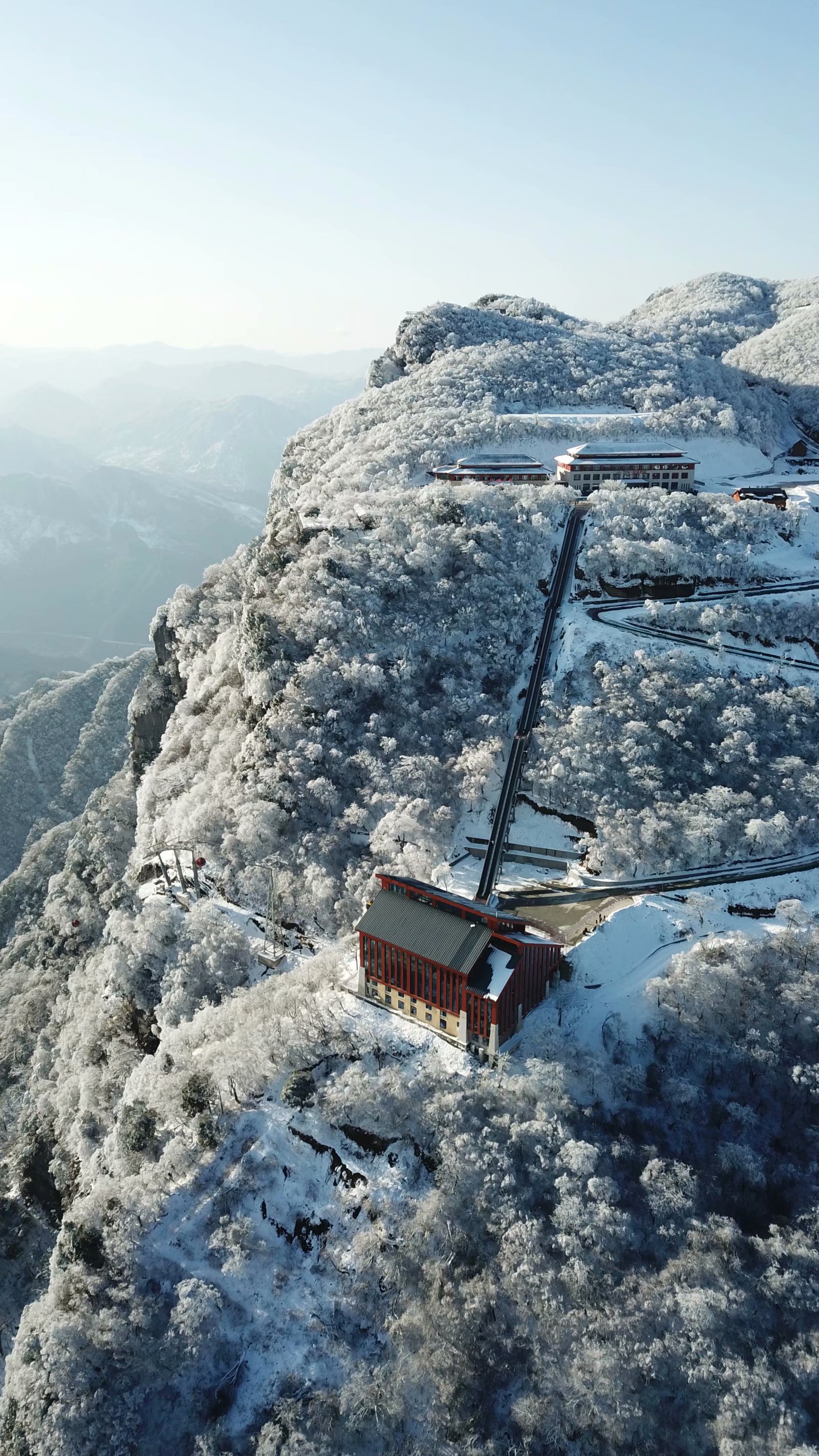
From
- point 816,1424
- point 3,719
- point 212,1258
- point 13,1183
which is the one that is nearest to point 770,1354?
point 816,1424

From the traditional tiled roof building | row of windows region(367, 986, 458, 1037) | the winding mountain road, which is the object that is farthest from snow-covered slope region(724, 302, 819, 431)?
row of windows region(367, 986, 458, 1037)

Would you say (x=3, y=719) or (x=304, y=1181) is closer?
(x=304, y=1181)

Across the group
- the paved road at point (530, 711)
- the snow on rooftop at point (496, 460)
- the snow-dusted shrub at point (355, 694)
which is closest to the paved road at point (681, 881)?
the paved road at point (530, 711)

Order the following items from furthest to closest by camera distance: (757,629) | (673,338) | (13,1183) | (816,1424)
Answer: (673,338) < (757,629) < (13,1183) < (816,1424)

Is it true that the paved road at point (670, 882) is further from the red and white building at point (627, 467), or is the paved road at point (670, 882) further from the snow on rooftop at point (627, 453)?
the snow on rooftop at point (627, 453)

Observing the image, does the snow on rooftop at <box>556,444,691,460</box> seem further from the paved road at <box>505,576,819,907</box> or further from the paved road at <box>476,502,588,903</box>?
the paved road at <box>505,576,819,907</box>

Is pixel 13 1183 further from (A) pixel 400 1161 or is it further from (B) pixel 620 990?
(B) pixel 620 990
